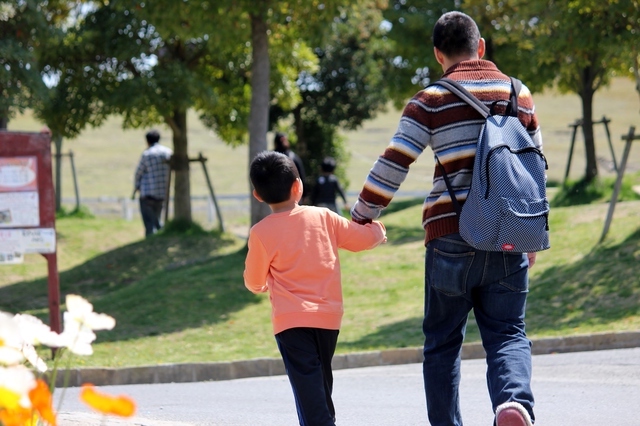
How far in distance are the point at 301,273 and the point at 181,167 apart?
47.6 ft

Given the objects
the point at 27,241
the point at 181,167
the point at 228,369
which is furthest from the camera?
the point at 181,167

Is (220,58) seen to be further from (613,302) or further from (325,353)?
(325,353)

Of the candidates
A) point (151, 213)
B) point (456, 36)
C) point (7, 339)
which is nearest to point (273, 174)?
point (456, 36)

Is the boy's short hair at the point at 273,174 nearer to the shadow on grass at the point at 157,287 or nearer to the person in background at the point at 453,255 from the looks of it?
the person in background at the point at 453,255

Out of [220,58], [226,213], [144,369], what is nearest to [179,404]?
[144,369]

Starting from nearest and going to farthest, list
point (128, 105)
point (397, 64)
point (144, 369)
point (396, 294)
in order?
1. point (144, 369)
2. point (396, 294)
3. point (128, 105)
4. point (397, 64)

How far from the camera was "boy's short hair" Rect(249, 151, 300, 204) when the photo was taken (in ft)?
14.5

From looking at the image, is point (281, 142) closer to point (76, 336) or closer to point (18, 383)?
point (76, 336)

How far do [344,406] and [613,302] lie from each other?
435cm

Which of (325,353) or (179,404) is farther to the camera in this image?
(179,404)

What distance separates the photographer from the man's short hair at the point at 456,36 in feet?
14.4

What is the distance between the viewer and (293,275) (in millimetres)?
4332

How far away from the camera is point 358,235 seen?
4.39 metres

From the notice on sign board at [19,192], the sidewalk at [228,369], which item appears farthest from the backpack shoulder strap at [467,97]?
the notice on sign board at [19,192]
